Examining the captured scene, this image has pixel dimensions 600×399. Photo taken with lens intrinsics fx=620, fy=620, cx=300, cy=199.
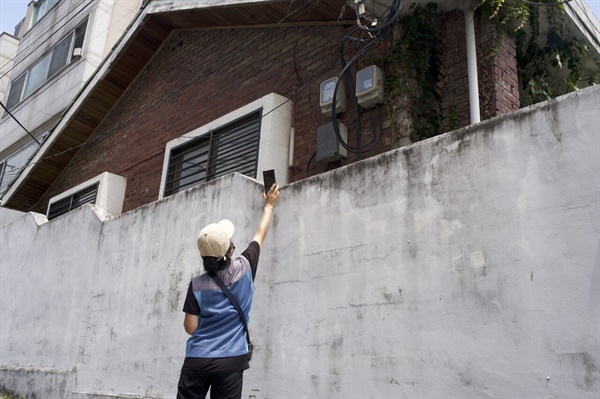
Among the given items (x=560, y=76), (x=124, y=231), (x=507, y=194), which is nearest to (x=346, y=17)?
(x=560, y=76)

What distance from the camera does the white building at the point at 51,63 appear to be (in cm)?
1554

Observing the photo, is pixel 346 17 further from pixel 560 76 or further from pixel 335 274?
pixel 335 274

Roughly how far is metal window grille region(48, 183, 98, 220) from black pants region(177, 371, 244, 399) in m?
7.26

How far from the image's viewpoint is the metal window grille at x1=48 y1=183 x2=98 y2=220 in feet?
34.3

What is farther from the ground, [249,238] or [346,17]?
[346,17]

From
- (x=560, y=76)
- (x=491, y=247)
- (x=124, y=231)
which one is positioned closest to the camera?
(x=491, y=247)

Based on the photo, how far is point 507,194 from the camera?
3.83m

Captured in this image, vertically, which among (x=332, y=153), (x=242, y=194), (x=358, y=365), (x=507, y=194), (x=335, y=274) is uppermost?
(x=332, y=153)

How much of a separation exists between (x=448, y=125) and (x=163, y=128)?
4956mm

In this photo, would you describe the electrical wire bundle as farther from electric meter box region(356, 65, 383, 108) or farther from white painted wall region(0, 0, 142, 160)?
white painted wall region(0, 0, 142, 160)

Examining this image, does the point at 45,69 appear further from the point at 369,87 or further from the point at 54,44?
the point at 369,87

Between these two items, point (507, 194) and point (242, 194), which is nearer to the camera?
point (507, 194)

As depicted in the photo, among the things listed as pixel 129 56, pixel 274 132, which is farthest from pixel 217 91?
pixel 129 56

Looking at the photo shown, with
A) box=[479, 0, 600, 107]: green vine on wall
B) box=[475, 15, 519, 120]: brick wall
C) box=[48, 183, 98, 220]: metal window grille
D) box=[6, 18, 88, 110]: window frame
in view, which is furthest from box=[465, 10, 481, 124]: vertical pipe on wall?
box=[6, 18, 88, 110]: window frame
